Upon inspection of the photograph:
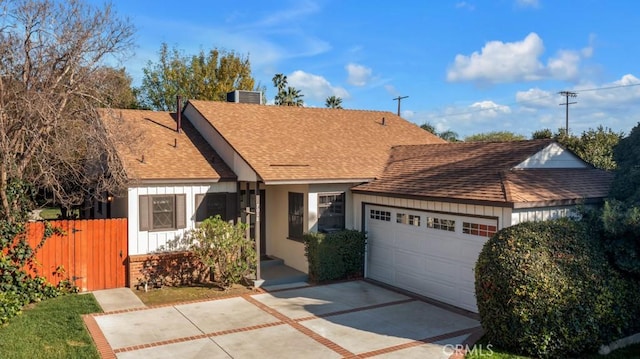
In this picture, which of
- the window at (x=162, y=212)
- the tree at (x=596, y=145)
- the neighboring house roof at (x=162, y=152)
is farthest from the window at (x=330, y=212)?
the tree at (x=596, y=145)

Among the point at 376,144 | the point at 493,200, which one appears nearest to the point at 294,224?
the point at 376,144

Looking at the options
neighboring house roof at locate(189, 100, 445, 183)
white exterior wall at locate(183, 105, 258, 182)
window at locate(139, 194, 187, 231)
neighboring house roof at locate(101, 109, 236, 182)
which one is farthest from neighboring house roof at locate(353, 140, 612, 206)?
window at locate(139, 194, 187, 231)

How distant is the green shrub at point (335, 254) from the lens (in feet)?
45.2

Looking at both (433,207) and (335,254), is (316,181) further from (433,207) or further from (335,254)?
(433,207)

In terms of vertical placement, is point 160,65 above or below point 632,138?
above

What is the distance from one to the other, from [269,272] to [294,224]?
5.45 ft

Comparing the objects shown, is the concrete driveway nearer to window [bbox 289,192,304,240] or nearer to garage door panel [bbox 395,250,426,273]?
garage door panel [bbox 395,250,426,273]

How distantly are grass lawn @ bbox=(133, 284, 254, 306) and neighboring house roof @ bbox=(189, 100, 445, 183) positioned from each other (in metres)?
3.06

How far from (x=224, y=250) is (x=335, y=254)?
3139 mm

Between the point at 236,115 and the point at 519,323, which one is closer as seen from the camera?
the point at 519,323

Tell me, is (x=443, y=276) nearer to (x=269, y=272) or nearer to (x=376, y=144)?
(x=269, y=272)

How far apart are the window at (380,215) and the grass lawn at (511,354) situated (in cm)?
510

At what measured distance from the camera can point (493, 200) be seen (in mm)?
10406

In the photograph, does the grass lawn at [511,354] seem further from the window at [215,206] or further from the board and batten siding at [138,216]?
the board and batten siding at [138,216]
